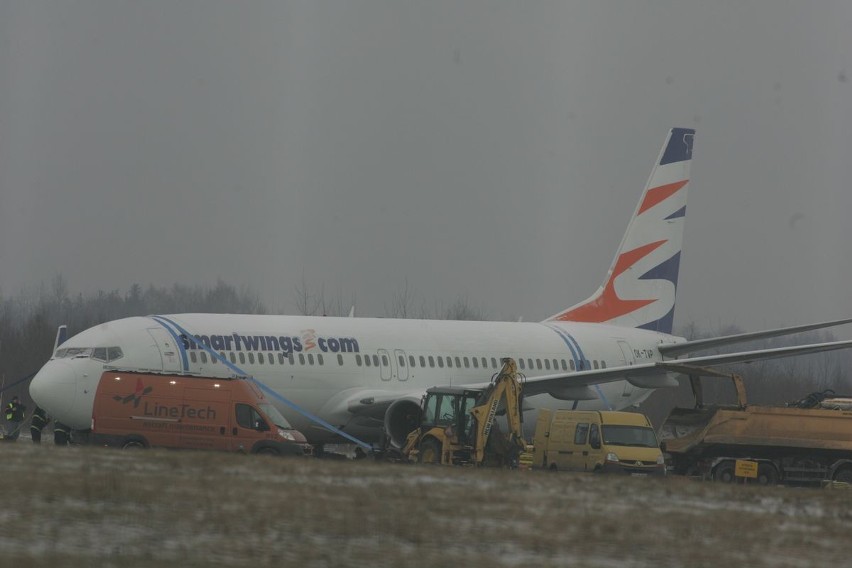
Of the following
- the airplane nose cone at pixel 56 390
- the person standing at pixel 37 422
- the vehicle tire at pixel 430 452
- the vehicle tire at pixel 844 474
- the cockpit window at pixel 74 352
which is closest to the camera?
the vehicle tire at pixel 844 474

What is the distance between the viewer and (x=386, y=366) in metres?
39.3

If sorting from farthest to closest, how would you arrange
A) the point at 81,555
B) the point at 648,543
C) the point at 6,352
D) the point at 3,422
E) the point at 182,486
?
1. the point at 6,352
2. the point at 3,422
3. the point at 182,486
4. the point at 648,543
5. the point at 81,555

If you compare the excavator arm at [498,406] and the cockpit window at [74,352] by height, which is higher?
the cockpit window at [74,352]

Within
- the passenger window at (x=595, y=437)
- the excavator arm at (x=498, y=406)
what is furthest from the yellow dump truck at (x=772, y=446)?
the excavator arm at (x=498, y=406)

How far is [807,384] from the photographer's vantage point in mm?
88625

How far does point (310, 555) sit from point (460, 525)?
2836mm

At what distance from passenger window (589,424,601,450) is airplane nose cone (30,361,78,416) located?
12566 mm

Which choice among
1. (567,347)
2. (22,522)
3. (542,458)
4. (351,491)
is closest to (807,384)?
(567,347)

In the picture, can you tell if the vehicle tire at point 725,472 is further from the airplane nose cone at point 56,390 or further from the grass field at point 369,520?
the airplane nose cone at point 56,390

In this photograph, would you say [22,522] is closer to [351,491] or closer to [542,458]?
[351,491]

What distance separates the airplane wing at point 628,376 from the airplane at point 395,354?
48 mm

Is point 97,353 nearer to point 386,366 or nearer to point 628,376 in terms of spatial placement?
point 386,366

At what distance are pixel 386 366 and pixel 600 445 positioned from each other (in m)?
9.52

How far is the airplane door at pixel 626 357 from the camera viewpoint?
45.4 m
